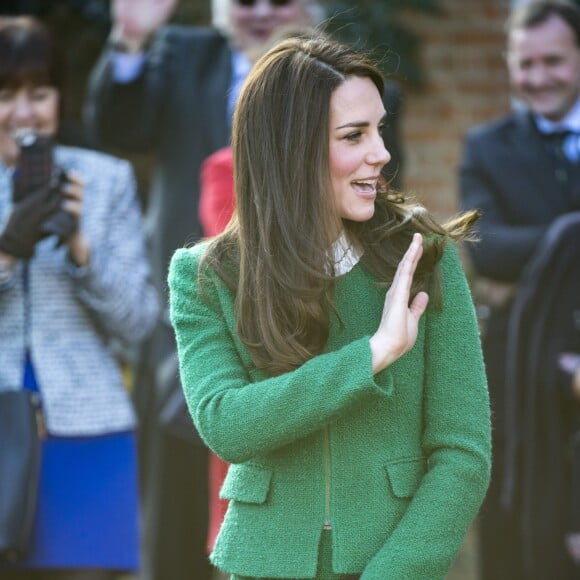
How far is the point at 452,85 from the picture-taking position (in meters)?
7.27

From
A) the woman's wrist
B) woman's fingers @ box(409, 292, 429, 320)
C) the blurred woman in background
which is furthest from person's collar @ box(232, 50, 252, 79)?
woman's fingers @ box(409, 292, 429, 320)

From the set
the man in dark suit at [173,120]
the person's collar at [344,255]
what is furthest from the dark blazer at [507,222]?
the person's collar at [344,255]

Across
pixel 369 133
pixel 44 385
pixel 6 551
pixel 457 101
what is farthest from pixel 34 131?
pixel 457 101

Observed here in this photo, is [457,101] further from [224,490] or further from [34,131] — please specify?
[224,490]

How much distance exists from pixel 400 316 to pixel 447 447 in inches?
9.8

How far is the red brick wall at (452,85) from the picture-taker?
721 cm

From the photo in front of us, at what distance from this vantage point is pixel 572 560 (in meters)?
4.40

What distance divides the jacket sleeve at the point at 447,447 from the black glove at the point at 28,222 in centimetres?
143

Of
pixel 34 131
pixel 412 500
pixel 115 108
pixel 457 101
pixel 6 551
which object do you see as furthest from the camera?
pixel 457 101

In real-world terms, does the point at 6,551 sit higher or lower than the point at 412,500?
lower

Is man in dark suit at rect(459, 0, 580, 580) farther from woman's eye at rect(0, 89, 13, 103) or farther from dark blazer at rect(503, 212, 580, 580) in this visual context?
→ woman's eye at rect(0, 89, 13, 103)

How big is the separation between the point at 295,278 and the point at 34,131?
1623mm

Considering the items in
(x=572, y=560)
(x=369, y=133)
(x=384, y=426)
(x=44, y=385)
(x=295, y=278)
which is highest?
(x=369, y=133)

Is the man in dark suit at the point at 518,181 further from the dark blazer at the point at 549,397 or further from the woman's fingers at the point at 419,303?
the woman's fingers at the point at 419,303
